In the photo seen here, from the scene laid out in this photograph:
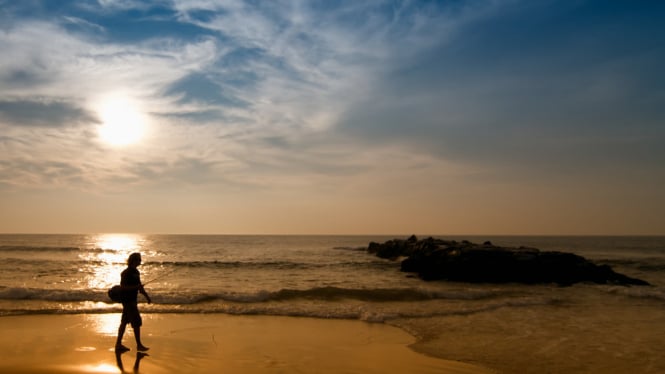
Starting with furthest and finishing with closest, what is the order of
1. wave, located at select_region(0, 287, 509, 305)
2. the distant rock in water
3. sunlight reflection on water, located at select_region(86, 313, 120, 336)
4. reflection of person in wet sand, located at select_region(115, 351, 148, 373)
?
the distant rock in water < wave, located at select_region(0, 287, 509, 305) < sunlight reflection on water, located at select_region(86, 313, 120, 336) < reflection of person in wet sand, located at select_region(115, 351, 148, 373)

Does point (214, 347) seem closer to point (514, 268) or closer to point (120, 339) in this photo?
point (120, 339)

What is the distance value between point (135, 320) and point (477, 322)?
9231mm

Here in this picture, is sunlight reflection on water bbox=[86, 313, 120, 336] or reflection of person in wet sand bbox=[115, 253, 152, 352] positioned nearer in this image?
reflection of person in wet sand bbox=[115, 253, 152, 352]

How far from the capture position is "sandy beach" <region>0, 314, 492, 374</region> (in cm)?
793

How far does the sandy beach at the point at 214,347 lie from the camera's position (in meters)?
7.93

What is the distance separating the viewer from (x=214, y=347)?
369 inches

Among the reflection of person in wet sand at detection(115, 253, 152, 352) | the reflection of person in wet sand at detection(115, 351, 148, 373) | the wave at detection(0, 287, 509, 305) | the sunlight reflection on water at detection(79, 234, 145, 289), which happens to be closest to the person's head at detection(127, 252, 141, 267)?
the reflection of person in wet sand at detection(115, 253, 152, 352)

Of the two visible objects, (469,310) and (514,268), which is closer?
(469,310)

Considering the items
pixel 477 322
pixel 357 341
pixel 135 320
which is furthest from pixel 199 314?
pixel 477 322

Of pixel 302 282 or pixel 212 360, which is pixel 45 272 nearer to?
pixel 302 282

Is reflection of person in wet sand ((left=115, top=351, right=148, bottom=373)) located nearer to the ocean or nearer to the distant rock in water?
the ocean

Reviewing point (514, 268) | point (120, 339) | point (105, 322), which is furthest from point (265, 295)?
point (514, 268)

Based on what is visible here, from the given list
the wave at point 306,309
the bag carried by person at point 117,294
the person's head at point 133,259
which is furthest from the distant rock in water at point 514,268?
the bag carried by person at point 117,294

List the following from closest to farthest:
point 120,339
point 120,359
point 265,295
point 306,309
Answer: point 120,359 < point 120,339 < point 306,309 < point 265,295
